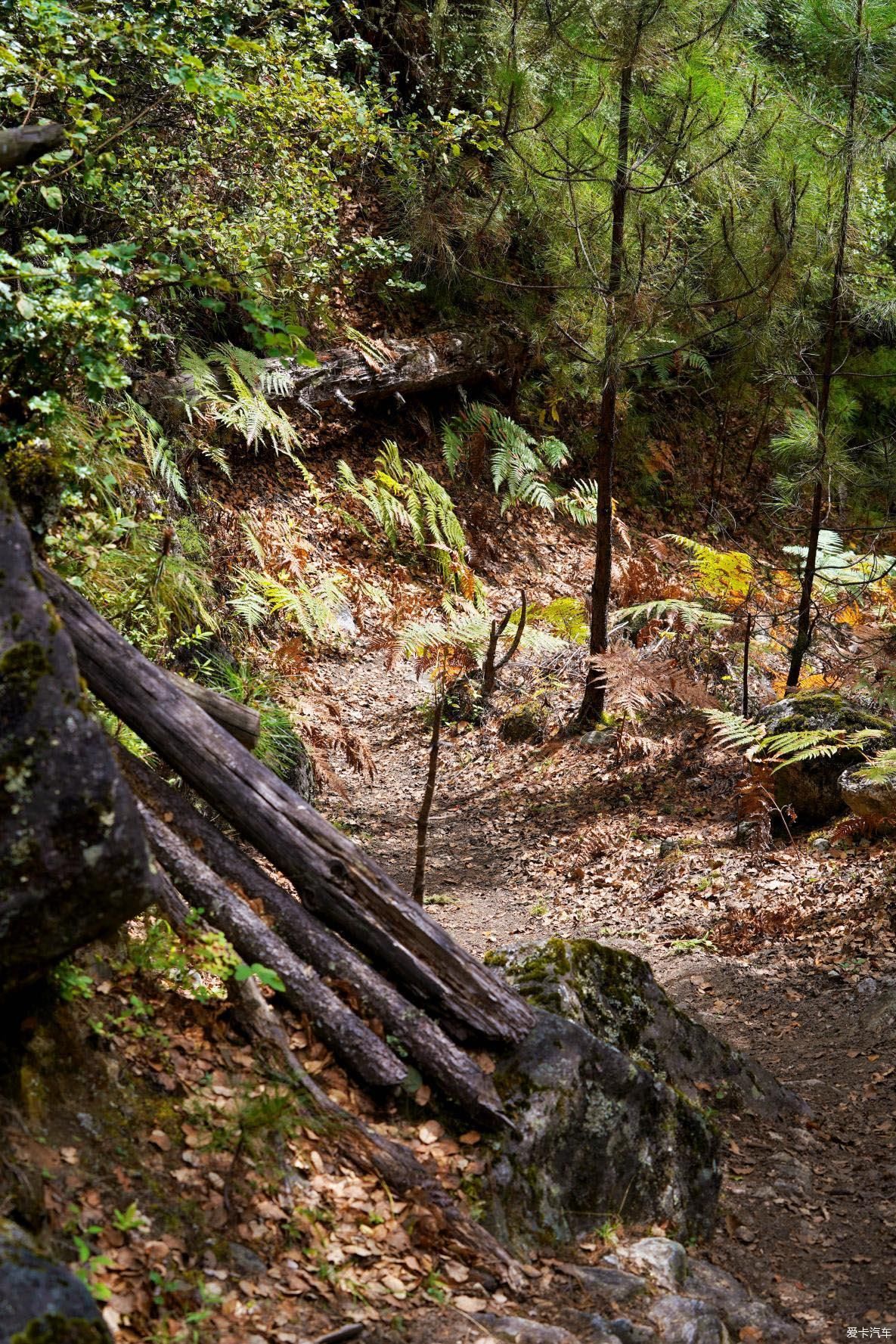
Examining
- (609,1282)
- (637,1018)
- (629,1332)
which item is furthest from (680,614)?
A: (629,1332)

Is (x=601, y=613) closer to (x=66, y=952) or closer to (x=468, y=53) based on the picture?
(x=66, y=952)

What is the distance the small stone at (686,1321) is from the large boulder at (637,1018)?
39.6 inches

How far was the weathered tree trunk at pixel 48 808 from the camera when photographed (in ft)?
7.55

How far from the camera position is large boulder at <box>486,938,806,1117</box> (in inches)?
167

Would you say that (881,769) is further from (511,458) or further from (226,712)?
(511,458)

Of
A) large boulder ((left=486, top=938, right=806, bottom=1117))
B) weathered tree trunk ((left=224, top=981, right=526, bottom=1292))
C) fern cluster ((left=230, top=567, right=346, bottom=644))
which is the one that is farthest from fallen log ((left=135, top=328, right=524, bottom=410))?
weathered tree trunk ((left=224, top=981, right=526, bottom=1292))

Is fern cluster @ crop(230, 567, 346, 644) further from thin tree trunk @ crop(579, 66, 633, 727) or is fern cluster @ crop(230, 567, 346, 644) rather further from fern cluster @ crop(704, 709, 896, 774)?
fern cluster @ crop(704, 709, 896, 774)

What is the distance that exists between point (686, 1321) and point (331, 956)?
1.63m

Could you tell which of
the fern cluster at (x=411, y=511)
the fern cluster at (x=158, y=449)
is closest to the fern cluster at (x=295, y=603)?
the fern cluster at (x=158, y=449)

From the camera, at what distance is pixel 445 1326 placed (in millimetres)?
2730

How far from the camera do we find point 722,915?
6.44 meters

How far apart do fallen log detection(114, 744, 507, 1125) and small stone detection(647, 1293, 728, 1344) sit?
29.3 inches

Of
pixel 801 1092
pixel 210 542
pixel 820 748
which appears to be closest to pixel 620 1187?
pixel 801 1092

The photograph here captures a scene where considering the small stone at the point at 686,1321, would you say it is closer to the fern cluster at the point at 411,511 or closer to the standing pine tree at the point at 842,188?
the standing pine tree at the point at 842,188
